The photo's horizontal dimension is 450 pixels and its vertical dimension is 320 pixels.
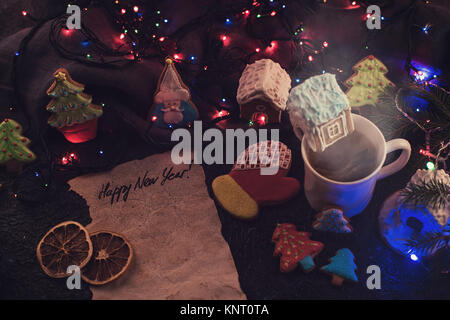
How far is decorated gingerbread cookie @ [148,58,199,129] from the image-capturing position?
64.7 inches

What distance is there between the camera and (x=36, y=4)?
2.03 metres

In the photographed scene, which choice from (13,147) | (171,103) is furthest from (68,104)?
(171,103)

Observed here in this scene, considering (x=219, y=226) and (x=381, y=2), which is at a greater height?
(x=381, y=2)

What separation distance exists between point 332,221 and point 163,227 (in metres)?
0.60

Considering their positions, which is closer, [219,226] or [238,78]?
[219,226]

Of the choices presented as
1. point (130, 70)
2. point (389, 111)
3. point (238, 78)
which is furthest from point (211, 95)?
point (389, 111)

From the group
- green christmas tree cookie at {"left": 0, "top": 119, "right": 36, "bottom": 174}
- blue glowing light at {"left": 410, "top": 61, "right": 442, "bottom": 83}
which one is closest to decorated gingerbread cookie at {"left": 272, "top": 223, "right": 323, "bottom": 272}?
blue glowing light at {"left": 410, "top": 61, "right": 442, "bottom": 83}

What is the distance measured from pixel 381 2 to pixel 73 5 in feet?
4.17

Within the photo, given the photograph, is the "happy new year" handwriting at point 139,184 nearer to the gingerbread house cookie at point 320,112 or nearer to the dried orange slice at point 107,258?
the dried orange slice at point 107,258

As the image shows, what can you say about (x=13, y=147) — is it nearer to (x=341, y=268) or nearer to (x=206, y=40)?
(x=206, y=40)

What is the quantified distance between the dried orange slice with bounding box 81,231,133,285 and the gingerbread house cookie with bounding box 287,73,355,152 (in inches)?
28.5

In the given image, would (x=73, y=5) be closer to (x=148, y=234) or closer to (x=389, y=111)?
(x=148, y=234)

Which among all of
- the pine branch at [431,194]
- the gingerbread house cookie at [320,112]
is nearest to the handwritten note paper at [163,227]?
the gingerbread house cookie at [320,112]

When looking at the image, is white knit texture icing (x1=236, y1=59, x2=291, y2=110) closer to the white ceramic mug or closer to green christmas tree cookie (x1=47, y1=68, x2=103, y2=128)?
the white ceramic mug
